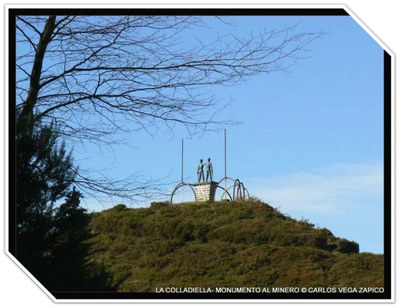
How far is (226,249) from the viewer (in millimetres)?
12070

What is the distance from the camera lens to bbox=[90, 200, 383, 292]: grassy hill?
35.0 feet

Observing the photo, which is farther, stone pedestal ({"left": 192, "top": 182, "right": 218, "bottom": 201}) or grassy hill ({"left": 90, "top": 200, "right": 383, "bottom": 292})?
grassy hill ({"left": 90, "top": 200, "right": 383, "bottom": 292})

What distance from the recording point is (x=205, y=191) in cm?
1020

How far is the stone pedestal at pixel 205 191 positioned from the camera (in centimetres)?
972

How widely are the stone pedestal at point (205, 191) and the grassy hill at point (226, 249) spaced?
565 mm

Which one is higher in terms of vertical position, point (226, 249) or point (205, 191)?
point (205, 191)

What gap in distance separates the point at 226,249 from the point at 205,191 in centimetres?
216

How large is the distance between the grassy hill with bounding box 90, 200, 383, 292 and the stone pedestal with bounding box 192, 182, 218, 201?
1.85 feet

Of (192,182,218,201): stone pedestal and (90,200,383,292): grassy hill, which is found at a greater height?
(192,182,218,201): stone pedestal

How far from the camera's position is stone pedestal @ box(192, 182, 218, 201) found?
31.9 ft

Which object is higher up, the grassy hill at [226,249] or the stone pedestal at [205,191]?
the stone pedestal at [205,191]

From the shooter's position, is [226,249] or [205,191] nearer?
[205,191]

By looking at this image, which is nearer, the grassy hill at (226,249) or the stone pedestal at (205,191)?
the stone pedestal at (205,191)

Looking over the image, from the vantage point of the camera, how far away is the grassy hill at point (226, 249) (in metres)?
10.7
